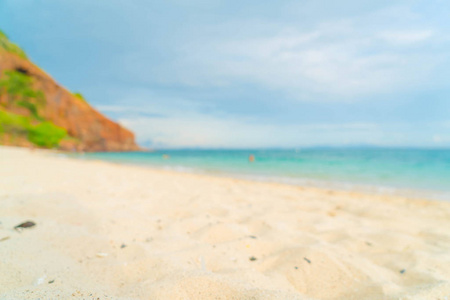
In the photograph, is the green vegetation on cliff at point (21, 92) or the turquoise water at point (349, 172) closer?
the turquoise water at point (349, 172)

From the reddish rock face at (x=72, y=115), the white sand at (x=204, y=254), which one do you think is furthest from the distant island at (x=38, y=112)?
the white sand at (x=204, y=254)

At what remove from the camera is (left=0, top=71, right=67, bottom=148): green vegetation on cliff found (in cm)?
2595

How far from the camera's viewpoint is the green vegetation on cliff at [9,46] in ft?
107

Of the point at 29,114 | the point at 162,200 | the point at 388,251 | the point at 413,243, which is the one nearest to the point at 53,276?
the point at 162,200

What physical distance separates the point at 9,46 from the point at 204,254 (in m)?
49.5

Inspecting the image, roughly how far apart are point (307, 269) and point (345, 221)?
5.24 ft

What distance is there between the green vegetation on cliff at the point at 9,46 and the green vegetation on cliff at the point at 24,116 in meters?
3.47

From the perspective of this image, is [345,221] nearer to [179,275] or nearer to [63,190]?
[179,275]

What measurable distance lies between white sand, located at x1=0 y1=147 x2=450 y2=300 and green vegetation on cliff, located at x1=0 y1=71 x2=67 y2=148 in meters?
33.0

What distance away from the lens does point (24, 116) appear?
1249 inches

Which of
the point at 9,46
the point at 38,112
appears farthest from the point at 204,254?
the point at 9,46

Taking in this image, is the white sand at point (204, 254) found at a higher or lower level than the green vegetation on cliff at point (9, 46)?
lower

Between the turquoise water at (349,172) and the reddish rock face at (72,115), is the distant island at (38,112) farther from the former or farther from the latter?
the turquoise water at (349,172)

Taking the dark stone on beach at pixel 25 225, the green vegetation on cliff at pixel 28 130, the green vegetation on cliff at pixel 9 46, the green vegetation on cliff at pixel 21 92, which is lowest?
the dark stone on beach at pixel 25 225
